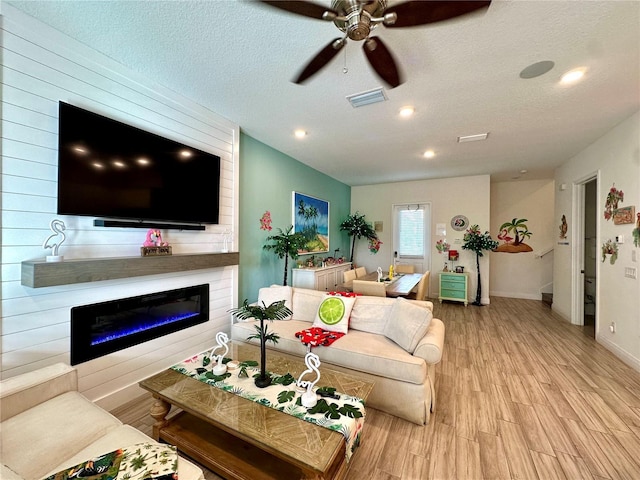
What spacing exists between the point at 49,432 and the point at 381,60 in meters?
2.82

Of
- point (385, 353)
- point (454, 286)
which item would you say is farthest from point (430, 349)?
point (454, 286)

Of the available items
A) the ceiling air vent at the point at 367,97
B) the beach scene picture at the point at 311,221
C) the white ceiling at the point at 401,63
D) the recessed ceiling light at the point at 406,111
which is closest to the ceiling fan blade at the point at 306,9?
the white ceiling at the point at 401,63

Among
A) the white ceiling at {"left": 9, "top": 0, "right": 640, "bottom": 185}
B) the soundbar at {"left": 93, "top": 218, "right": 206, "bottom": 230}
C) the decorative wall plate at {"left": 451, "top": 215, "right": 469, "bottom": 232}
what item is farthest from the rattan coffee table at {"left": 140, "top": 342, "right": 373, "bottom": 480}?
the decorative wall plate at {"left": 451, "top": 215, "right": 469, "bottom": 232}

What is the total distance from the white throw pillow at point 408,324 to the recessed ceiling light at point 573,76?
2.37 metres

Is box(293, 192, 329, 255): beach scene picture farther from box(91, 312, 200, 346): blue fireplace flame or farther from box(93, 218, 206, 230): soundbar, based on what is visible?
box(91, 312, 200, 346): blue fireplace flame

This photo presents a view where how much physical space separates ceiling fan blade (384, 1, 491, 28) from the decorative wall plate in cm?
514

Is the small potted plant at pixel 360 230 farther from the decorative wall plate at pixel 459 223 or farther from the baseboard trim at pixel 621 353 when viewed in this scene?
the baseboard trim at pixel 621 353

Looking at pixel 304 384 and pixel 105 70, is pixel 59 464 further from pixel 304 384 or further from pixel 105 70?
pixel 105 70

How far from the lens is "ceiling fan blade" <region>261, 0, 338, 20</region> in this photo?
129 centimetres

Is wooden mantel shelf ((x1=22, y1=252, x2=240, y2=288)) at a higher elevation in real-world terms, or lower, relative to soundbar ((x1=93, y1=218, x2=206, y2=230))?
lower

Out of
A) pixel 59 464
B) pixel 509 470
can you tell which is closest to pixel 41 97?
pixel 59 464

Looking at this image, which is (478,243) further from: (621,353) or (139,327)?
(139,327)

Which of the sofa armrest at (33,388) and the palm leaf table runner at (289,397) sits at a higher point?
the sofa armrest at (33,388)

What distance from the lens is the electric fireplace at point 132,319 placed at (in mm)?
1967
